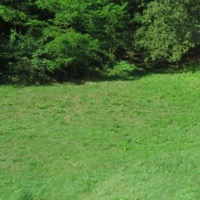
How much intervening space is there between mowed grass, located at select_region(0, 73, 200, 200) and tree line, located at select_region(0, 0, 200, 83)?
111 cm

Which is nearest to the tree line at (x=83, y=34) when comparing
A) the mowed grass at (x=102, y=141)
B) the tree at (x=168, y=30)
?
the tree at (x=168, y=30)

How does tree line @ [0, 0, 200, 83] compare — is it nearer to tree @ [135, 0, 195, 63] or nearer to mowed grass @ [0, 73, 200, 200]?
tree @ [135, 0, 195, 63]

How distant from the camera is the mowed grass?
22.7 feet

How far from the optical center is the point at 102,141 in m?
9.80

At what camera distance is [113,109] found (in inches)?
478

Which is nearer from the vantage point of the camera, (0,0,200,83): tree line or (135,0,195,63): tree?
(0,0,200,83): tree line

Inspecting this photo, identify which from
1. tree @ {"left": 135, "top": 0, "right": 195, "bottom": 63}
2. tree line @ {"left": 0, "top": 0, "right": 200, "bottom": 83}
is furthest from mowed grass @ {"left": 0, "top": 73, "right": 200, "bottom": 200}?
tree @ {"left": 135, "top": 0, "right": 195, "bottom": 63}

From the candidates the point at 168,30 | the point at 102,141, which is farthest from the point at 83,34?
the point at 102,141

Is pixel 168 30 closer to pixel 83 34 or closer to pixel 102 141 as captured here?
pixel 83 34

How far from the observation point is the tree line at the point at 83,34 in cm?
1450

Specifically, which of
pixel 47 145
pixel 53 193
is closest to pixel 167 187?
pixel 53 193

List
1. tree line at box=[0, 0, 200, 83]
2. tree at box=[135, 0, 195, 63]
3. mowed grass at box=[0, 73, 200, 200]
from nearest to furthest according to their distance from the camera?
mowed grass at box=[0, 73, 200, 200] → tree line at box=[0, 0, 200, 83] → tree at box=[135, 0, 195, 63]

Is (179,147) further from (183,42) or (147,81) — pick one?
(183,42)

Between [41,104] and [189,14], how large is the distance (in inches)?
309
